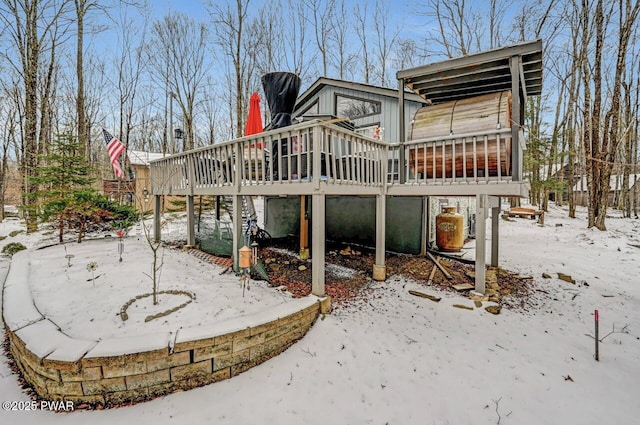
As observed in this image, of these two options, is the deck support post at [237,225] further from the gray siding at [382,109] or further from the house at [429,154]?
the gray siding at [382,109]

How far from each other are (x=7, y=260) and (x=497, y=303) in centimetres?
1008

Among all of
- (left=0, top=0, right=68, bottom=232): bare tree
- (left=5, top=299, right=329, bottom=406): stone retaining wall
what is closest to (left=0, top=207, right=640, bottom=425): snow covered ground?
(left=5, top=299, right=329, bottom=406): stone retaining wall

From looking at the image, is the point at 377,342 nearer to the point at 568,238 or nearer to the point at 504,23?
the point at 568,238

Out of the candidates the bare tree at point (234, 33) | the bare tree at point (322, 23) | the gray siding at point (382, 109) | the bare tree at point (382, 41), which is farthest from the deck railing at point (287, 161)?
the bare tree at point (382, 41)

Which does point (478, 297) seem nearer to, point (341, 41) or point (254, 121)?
point (254, 121)

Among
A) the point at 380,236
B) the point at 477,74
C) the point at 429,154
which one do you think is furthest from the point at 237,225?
the point at 477,74

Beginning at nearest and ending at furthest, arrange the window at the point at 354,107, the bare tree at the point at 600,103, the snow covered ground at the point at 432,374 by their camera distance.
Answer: the snow covered ground at the point at 432,374
the window at the point at 354,107
the bare tree at the point at 600,103

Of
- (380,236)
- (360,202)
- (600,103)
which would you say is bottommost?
(380,236)

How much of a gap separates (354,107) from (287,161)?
439 centimetres

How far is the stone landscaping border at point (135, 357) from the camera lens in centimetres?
231

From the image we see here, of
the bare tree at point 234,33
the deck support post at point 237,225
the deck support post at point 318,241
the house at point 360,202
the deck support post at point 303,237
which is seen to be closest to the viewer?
the deck support post at point 318,241

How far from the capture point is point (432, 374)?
2.81 meters

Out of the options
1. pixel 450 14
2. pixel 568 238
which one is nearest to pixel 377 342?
pixel 568 238

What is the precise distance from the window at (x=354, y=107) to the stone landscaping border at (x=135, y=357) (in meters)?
6.58
